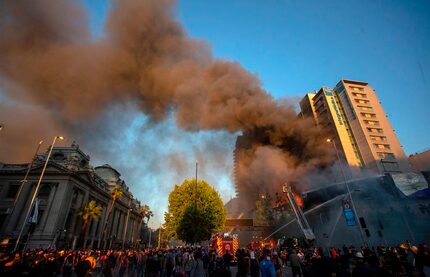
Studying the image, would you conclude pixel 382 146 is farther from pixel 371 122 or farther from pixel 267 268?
pixel 267 268

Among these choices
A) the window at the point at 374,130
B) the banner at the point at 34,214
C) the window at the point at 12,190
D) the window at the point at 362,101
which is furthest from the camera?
the window at the point at 362,101

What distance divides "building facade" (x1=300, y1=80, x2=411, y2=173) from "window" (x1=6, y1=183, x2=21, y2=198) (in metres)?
60.7

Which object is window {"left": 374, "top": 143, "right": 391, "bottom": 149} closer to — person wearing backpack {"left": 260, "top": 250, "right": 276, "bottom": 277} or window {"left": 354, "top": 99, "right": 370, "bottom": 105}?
window {"left": 354, "top": 99, "right": 370, "bottom": 105}

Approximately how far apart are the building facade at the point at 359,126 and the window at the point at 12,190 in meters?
60.7

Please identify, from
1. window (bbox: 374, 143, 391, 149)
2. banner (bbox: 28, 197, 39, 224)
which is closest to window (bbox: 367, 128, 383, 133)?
window (bbox: 374, 143, 391, 149)

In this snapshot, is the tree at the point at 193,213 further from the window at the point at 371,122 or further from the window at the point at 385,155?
the window at the point at 371,122

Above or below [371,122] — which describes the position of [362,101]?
above

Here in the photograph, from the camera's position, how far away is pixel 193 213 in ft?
99.1

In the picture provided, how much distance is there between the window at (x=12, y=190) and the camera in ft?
120

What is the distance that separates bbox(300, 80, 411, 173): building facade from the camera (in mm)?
42844

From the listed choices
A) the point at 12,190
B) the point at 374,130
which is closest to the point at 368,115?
the point at 374,130

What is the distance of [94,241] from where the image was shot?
4631cm

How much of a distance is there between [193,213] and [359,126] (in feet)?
132

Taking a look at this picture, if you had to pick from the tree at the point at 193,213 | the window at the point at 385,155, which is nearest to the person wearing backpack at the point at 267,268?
the tree at the point at 193,213
